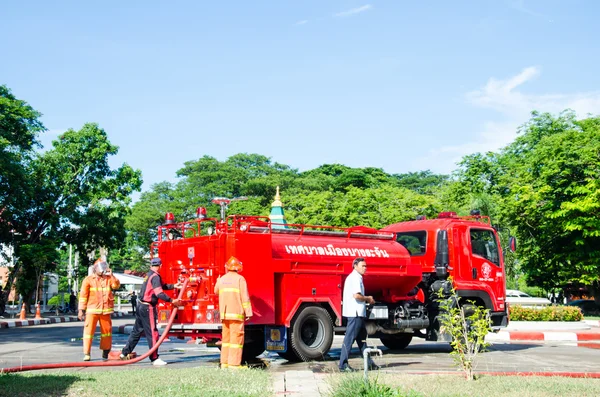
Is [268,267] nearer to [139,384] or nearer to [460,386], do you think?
[139,384]

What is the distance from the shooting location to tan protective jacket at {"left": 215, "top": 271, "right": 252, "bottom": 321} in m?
11.0

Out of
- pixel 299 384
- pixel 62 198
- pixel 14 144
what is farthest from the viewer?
pixel 62 198

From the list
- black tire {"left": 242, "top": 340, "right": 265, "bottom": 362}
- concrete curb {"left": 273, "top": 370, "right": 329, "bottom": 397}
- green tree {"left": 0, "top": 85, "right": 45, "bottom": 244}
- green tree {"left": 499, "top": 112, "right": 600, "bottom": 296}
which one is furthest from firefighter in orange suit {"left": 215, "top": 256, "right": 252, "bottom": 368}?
green tree {"left": 499, "top": 112, "right": 600, "bottom": 296}

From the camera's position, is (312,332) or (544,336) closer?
(312,332)

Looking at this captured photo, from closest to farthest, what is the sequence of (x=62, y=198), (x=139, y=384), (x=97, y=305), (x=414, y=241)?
(x=139, y=384)
(x=97, y=305)
(x=414, y=241)
(x=62, y=198)

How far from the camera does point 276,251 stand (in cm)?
1255

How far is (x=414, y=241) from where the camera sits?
1554 cm

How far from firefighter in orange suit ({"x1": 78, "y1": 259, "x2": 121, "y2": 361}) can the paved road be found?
0.81m

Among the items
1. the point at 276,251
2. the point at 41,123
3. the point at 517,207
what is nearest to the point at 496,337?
the point at 276,251

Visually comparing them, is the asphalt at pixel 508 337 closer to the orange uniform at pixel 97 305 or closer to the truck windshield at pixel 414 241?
the truck windshield at pixel 414 241

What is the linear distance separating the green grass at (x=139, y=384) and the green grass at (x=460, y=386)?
1.12m

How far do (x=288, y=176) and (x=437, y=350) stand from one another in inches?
2055

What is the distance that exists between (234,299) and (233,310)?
17 cm

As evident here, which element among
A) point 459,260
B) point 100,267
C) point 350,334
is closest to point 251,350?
point 350,334
